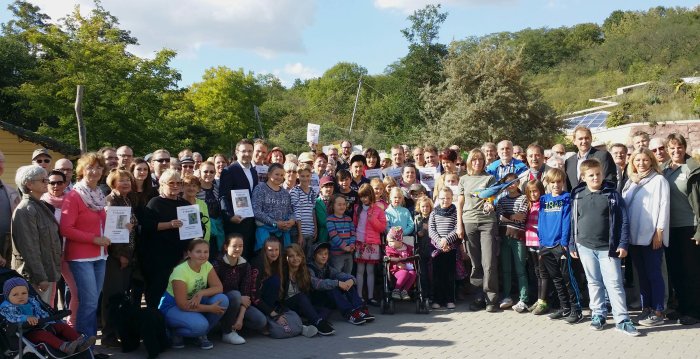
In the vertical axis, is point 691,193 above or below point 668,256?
above

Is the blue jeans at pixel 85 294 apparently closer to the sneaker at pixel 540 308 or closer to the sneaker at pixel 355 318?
the sneaker at pixel 355 318

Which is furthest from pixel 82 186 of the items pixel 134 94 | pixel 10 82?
pixel 10 82

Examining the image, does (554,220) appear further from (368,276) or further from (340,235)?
(340,235)

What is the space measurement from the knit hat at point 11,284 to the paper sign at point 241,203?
2.55 m

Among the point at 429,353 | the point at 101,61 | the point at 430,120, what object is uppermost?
the point at 101,61

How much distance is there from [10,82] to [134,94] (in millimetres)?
13424

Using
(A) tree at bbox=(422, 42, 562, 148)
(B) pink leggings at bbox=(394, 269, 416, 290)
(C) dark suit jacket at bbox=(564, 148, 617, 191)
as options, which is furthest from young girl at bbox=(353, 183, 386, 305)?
(A) tree at bbox=(422, 42, 562, 148)

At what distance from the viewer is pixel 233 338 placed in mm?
6270

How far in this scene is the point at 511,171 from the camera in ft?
26.0

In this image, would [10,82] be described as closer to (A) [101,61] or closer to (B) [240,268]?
(A) [101,61]

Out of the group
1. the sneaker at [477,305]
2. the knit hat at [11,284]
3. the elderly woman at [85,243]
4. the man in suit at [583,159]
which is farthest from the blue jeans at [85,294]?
the man in suit at [583,159]

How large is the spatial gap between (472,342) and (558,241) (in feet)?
5.76

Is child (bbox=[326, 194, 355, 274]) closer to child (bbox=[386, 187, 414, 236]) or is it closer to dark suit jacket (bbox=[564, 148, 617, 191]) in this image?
child (bbox=[386, 187, 414, 236])

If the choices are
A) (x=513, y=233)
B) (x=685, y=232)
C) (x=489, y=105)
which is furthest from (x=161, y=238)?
(x=489, y=105)
